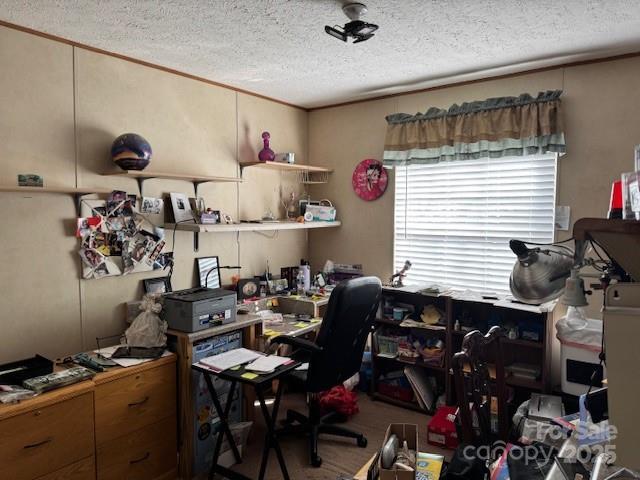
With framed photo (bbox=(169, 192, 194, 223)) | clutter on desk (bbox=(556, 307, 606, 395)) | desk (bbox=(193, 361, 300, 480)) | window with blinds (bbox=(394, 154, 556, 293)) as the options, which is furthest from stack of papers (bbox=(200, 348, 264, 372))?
clutter on desk (bbox=(556, 307, 606, 395))

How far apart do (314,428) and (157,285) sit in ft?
4.66

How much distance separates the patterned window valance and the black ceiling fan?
129cm

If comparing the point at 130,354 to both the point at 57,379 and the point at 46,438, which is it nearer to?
the point at 57,379

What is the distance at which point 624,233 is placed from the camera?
0.92 metres

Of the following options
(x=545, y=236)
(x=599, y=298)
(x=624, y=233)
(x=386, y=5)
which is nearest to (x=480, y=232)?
(x=545, y=236)

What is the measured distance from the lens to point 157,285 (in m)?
3.03

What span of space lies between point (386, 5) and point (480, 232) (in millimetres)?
1921

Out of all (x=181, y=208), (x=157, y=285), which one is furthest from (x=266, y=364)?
(x=181, y=208)

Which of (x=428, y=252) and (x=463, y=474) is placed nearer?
(x=463, y=474)

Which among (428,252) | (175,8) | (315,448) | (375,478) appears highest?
(175,8)

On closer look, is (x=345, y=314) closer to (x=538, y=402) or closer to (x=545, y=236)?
(x=538, y=402)

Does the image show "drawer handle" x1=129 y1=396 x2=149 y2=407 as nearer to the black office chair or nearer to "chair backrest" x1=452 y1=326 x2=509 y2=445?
the black office chair

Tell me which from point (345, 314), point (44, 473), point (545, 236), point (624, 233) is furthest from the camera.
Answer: point (545, 236)

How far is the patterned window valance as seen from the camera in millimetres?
2969
